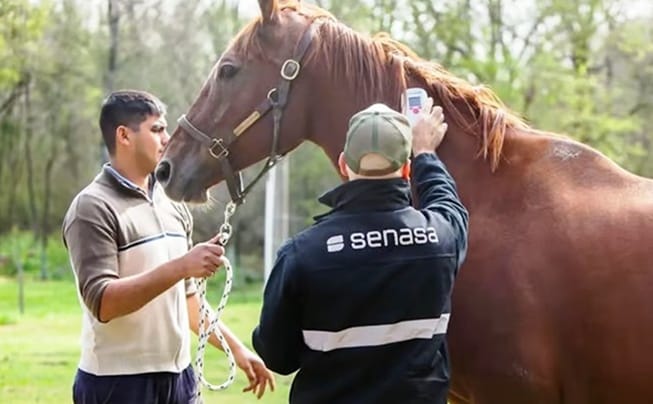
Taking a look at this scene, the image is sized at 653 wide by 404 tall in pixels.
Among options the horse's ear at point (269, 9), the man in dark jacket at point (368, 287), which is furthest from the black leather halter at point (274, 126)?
the man in dark jacket at point (368, 287)

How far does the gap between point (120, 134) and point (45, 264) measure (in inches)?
1054

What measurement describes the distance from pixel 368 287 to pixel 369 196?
0.26 metres

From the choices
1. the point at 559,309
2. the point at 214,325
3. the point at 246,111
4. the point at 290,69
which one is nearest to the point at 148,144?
the point at 246,111

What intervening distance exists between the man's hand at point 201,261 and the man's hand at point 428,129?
760 millimetres

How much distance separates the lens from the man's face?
3.54 m

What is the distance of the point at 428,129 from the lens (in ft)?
10.7

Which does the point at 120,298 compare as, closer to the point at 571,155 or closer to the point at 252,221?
the point at 571,155

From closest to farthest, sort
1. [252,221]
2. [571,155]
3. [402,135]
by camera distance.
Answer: [402,135] → [571,155] → [252,221]

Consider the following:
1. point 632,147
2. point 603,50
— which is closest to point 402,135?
point 632,147

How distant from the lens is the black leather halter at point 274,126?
3455 mm

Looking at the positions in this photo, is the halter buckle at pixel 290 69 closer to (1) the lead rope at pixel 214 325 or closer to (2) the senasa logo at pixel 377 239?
(1) the lead rope at pixel 214 325

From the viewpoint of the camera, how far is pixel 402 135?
8.61 feet

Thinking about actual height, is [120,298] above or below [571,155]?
below

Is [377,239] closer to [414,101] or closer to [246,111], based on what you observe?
[414,101]
